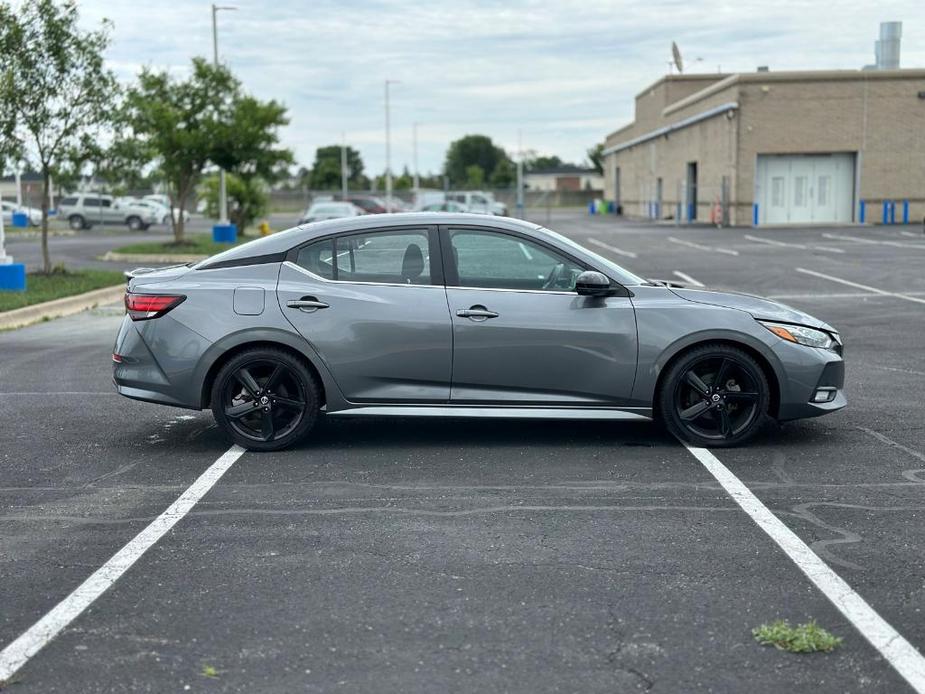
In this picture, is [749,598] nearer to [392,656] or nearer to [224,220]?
[392,656]

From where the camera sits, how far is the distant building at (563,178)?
15525 centimetres

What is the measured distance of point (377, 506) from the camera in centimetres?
620

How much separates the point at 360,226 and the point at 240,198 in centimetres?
3673

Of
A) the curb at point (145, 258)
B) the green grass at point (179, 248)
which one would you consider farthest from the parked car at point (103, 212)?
the curb at point (145, 258)

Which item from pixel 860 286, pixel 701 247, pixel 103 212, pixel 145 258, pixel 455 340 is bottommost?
pixel 145 258

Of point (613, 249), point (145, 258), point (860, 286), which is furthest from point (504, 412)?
point (613, 249)

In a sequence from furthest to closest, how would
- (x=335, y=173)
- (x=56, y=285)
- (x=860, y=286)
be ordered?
(x=335, y=173) → (x=56, y=285) → (x=860, y=286)

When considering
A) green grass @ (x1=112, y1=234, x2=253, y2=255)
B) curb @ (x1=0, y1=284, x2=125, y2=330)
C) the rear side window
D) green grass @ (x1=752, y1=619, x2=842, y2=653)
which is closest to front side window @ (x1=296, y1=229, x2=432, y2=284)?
the rear side window

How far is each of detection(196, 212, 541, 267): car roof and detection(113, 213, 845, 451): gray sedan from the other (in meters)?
0.02

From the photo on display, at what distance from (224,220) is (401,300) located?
3125 centimetres

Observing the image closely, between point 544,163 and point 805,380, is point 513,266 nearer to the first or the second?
point 805,380

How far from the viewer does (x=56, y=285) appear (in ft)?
67.0

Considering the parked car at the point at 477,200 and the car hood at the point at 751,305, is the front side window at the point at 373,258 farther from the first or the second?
the parked car at the point at 477,200

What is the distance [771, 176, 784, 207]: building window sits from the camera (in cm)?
4788
